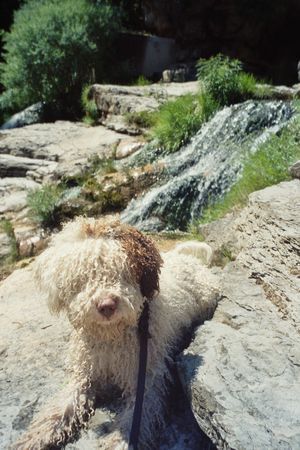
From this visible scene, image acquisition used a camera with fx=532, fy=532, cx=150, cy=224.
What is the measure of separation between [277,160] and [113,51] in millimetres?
10099

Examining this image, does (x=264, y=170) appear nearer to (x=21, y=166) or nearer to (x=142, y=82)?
(x=21, y=166)

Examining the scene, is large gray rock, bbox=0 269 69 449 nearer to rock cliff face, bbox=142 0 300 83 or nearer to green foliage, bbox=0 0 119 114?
green foliage, bbox=0 0 119 114

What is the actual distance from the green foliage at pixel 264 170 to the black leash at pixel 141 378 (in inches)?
110

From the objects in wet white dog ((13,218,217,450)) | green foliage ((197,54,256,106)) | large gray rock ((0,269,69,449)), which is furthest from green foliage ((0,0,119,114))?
wet white dog ((13,218,217,450))

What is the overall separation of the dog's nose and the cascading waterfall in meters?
4.32

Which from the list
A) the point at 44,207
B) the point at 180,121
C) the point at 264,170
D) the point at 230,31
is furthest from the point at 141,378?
the point at 230,31

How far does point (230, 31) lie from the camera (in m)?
15.1

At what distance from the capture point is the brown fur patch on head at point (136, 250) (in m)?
2.85

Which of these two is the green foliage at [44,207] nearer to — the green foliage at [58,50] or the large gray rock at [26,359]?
the large gray rock at [26,359]

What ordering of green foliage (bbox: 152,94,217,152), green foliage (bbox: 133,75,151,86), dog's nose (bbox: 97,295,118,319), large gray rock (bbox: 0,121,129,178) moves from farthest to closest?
green foliage (bbox: 133,75,151,86) → large gray rock (bbox: 0,121,129,178) → green foliage (bbox: 152,94,217,152) → dog's nose (bbox: 97,295,118,319)

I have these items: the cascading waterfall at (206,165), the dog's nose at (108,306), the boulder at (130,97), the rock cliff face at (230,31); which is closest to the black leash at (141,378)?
the dog's nose at (108,306)

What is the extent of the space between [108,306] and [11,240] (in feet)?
15.4

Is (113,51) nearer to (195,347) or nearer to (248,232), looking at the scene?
(248,232)

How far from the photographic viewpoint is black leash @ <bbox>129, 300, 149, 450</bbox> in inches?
110
